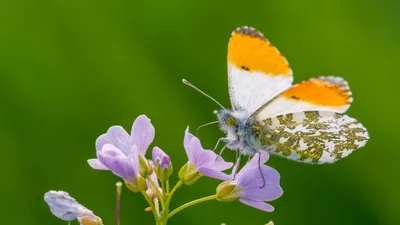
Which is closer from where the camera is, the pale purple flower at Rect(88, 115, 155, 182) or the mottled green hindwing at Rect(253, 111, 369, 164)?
the pale purple flower at Rect(88, 115, 155, 182)

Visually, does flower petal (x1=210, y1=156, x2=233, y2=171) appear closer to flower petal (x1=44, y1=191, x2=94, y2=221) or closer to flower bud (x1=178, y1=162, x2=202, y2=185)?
flower bud (x1=178, y1=162, x2=202, y2=185)

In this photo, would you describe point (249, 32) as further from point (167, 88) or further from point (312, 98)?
point (167, 88)

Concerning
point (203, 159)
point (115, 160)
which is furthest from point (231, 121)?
point (115, 160)

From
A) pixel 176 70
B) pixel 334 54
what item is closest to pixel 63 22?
pixel 176 70

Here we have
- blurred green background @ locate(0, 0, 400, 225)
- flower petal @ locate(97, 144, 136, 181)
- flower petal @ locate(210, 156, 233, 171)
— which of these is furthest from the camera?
blurred green background @ locate(0, 0, 400, 225)

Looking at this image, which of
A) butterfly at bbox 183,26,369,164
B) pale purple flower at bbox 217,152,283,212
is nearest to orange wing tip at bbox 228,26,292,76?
butterfly at bbox 183,26,369,164

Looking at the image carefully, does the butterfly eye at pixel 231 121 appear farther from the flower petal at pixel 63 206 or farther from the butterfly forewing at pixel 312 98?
the flower petal at pixel 63 206

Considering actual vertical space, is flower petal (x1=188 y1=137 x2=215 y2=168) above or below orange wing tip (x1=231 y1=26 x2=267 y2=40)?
below
